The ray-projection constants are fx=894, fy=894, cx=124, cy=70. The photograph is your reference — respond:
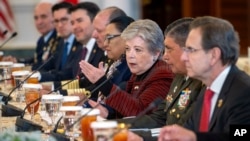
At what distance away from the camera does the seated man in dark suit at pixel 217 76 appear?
4047 mm

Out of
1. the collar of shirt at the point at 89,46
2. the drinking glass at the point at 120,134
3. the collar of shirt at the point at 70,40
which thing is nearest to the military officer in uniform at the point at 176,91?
the drinking glass at the point at 120,134

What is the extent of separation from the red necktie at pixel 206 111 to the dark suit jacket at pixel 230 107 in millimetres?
67

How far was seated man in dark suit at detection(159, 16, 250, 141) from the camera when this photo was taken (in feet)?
13.3

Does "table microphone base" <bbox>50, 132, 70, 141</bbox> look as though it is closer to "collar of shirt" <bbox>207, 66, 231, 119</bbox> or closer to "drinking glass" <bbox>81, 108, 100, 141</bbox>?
"drinking glass" <bbox>81, 108, 100, 141</bbox>

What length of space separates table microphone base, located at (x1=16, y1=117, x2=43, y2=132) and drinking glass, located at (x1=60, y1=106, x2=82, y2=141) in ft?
1.16

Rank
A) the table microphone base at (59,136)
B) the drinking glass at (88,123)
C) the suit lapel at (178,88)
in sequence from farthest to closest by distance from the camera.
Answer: the suit lapel at (178,88) → the table microphone base at (59,136) → the drinking glass at (88,123)

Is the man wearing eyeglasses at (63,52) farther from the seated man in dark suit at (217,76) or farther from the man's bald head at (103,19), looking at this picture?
the seated man in dark suit at (217,76)

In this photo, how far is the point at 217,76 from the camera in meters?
4.20

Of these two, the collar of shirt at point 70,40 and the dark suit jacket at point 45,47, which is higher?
the collar of shirt at point 70,40

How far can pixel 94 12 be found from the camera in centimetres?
807

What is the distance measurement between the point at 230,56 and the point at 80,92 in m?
2.21

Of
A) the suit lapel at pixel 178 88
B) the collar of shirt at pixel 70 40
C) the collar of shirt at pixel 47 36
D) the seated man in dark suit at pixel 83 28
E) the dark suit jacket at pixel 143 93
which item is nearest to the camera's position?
the suit lapel at pixel 178 88

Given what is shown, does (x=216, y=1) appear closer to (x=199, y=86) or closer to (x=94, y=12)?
(x=94, y=12)

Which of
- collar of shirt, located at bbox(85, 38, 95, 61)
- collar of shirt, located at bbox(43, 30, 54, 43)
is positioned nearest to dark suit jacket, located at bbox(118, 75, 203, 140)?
collar of shirt, located at bbox(85, 38, 95, 61)
